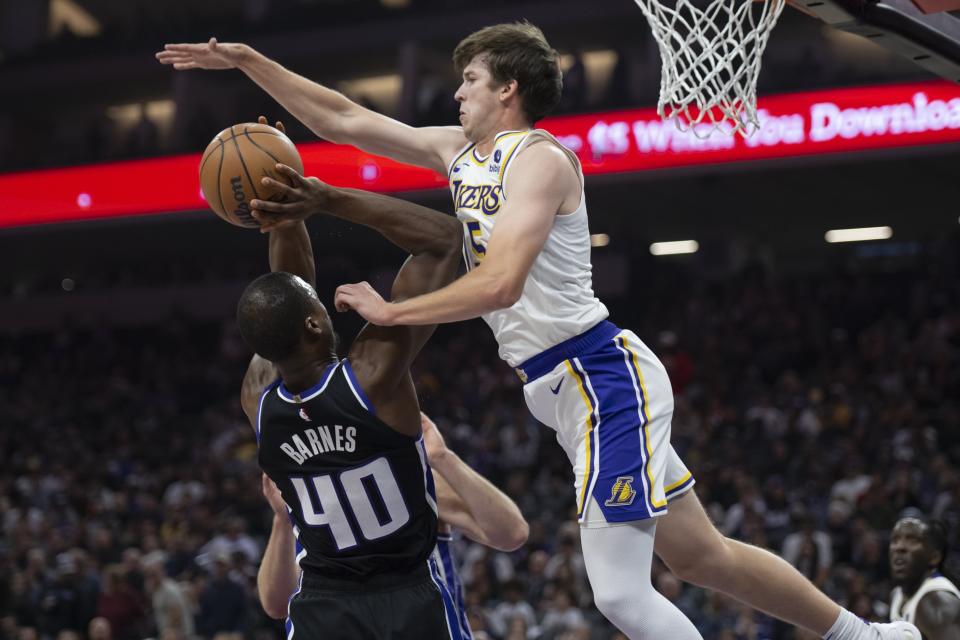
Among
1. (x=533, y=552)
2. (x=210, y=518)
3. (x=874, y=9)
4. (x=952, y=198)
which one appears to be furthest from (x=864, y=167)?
(x=874, y=9)

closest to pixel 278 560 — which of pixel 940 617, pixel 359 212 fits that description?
pixel 359 212

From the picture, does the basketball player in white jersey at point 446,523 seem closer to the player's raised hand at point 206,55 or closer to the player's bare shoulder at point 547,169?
the player's bare shoulder at point 547,169

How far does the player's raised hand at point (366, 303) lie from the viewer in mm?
3338

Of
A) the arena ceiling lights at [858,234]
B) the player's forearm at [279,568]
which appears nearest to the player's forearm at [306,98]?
the player's forearm at [279,568]

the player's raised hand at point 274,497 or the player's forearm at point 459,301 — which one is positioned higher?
the player's forearm at point 459,301

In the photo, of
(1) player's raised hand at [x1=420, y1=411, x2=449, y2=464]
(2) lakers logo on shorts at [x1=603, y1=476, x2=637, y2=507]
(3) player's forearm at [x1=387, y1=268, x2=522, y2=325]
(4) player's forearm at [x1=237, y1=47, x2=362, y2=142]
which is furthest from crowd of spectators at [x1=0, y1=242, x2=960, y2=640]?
(3) player's forearm at [x1=387, y1=268, x2=522, y2=325]

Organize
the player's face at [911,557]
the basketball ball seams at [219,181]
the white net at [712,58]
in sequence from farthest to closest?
the player's face at [911,557]
the white net at [712,58]
the basketball ball seams at [219,181]

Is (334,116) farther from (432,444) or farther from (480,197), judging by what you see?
(432,444)

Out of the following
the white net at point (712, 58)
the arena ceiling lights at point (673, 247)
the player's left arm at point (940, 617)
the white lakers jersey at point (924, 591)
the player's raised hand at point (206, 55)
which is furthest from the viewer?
the arena ceiling lights at point (673, 247)

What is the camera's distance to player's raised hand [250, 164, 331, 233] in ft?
11.2

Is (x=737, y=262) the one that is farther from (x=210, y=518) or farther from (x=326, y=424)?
(x=326, y=424)

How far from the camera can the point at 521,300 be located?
3.84 m

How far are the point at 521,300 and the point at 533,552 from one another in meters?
7.35

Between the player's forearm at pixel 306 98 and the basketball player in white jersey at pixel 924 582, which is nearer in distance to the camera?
the player's forearm at pixel 306 98
